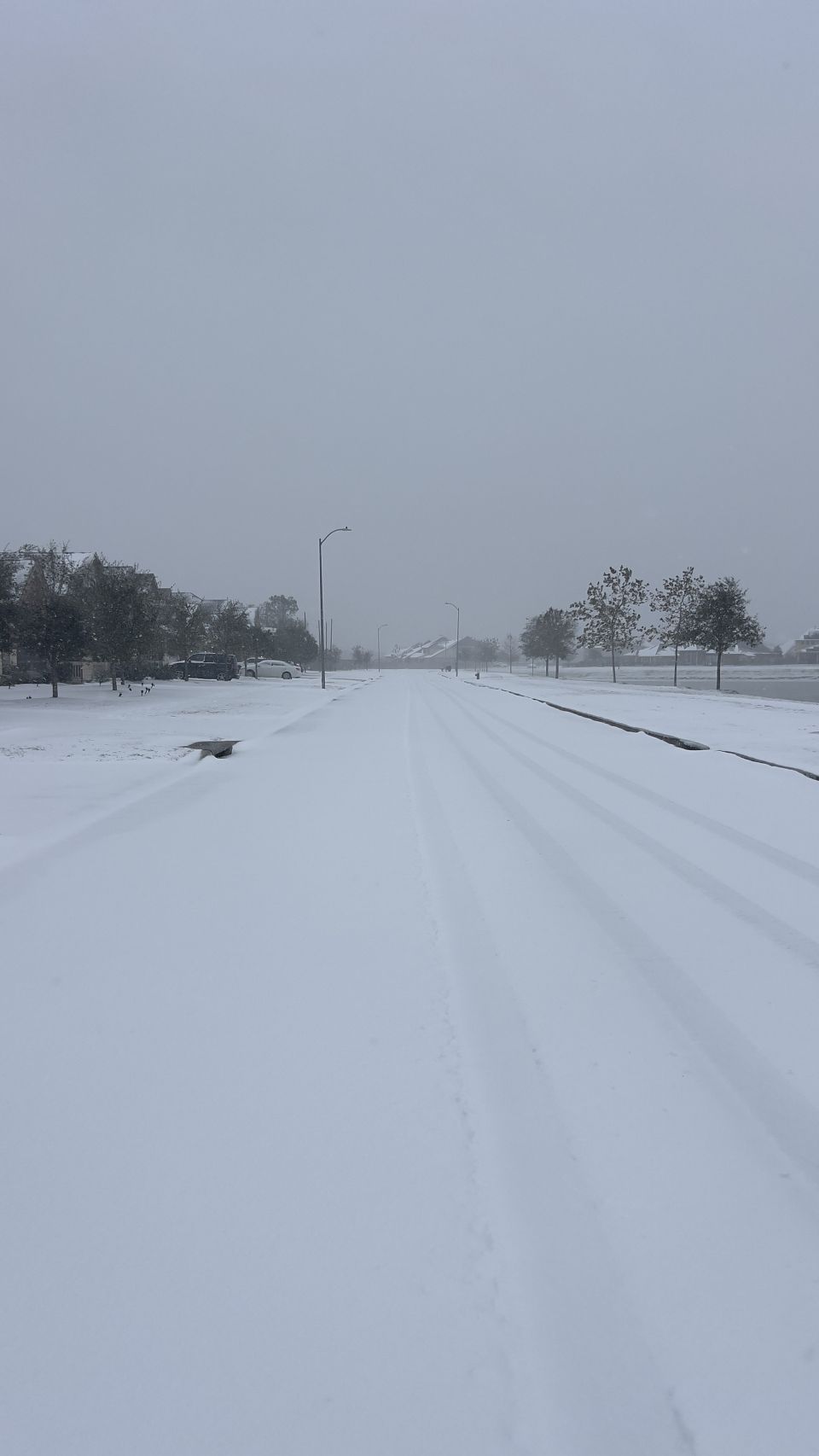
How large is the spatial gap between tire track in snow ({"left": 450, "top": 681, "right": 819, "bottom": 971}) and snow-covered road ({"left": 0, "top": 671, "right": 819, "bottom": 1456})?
37mm

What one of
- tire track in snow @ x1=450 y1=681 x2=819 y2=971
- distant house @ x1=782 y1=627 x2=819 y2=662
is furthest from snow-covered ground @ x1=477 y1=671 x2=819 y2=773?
distant house @ x1=782 y1=627 x2=819 y2=662

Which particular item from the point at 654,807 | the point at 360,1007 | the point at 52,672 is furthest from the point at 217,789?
the point at 52,672

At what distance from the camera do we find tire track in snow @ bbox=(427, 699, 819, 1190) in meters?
2.95

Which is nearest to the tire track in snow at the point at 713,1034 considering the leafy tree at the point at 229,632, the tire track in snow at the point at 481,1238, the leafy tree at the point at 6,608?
the tire track in snow at the point at 481,1238

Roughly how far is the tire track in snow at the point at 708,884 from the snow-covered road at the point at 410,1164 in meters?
0.04

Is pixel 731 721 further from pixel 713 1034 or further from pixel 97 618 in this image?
pixel 97 618

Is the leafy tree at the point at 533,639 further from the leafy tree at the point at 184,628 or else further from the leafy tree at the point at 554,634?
the leafy tree at the point at 184,628

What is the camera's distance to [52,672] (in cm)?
2948

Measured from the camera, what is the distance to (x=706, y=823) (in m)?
7.88

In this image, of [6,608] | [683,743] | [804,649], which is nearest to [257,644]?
[6,608]

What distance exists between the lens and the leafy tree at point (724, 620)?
49375 mm

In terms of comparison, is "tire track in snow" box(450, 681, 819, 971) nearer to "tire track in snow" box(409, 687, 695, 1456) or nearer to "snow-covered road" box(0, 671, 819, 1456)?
"snow-covered road" box(0, 671, 819, 1456)

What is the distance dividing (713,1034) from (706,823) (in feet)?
14.7

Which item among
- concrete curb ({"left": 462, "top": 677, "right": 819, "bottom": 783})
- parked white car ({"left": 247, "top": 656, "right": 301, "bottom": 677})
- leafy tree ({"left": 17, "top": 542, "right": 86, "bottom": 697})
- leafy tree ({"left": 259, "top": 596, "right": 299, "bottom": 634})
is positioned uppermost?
leafy tree ({"left": 259, "top": 596, "right": 299, "bottom": 634})
